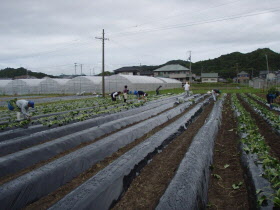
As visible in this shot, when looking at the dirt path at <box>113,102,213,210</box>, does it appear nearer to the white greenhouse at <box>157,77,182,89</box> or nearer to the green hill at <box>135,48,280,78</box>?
the white greenhouse at <box>157,77,182,89</box>

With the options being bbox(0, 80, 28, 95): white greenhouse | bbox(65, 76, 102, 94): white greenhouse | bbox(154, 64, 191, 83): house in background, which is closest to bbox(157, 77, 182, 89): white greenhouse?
bbox(154, 64, 191, 83): house in background

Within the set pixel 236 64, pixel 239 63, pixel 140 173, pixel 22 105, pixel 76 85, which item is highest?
pixel 239 63

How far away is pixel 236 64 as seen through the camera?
7050 centimetres

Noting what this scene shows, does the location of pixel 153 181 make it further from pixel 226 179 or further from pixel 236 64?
pixel 236 64

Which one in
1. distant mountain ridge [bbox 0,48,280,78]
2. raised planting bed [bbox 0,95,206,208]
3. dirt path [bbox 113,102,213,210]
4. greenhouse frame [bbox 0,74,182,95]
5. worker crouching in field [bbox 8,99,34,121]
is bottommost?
dirt path [bbox 113,102,213,210]

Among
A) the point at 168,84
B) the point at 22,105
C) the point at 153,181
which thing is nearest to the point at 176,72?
the point at 168,84

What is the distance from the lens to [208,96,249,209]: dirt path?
3562mm

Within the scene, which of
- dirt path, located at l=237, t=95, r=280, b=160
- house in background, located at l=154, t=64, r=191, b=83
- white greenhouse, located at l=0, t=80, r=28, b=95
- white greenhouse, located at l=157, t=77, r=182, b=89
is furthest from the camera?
house in background, located at l=154, t=64, r=191, b=83

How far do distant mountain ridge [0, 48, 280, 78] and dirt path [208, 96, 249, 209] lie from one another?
64.7 meters

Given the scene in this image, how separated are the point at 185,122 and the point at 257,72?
70.3 meters

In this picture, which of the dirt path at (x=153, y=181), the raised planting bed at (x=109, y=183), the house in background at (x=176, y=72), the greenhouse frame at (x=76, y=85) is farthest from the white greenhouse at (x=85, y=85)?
the house in background at (x=176, y=72)

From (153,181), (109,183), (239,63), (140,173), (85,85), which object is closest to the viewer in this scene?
(109,183)

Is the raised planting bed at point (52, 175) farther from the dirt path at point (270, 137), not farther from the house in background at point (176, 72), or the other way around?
the house in background at point (176, 72)

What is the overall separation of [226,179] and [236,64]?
243 ft
